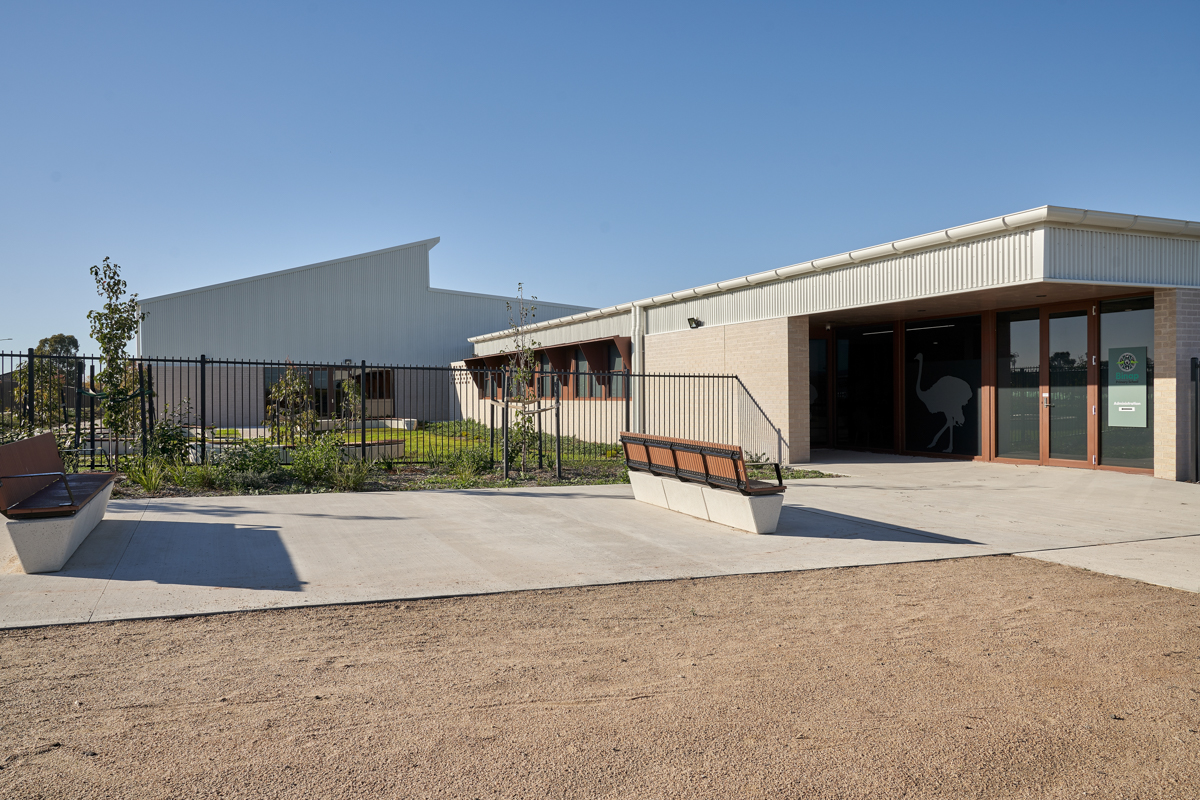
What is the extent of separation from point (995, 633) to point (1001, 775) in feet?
6.68

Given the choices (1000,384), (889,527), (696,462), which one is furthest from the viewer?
(1000,384)

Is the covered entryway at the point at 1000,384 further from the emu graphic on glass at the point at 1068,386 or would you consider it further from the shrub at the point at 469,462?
the shrub at the point at 469,462

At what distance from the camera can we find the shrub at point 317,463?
12.1 metres

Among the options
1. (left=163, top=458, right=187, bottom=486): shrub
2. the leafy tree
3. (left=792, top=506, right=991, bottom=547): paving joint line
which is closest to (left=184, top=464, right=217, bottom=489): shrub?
(left=163, top=458, right=187, bottom=486): shrub

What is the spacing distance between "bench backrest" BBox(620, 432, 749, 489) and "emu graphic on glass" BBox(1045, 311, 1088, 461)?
28.8 feet

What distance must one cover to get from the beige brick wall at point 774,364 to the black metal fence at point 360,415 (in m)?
0.31

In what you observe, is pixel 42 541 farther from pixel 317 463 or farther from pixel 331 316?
pixel 331 316

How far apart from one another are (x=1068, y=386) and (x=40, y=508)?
616 inches

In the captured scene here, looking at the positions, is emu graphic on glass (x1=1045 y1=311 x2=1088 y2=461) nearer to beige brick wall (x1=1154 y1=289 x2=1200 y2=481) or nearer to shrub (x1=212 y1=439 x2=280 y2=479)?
beige brick wall (x1=1154 y1=289 x2=1200 y2=481)

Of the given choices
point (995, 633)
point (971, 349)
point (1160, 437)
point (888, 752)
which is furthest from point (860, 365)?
point (888, 752)

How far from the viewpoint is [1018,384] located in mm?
15695

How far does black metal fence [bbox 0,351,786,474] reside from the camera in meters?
12.7

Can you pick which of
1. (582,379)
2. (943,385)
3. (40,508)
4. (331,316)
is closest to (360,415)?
(582,379)

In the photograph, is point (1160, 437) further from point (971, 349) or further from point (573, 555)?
point (573, 555)
